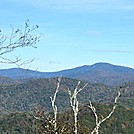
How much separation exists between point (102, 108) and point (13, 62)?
7456 inches

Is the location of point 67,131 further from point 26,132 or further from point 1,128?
point 1,128

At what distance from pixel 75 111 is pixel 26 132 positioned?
175 metres

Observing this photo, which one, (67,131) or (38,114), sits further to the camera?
(67,131)

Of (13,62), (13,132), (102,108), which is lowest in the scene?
(13,132)

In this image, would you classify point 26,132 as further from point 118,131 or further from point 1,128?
point 118,131

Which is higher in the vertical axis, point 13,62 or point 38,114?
point 13,62

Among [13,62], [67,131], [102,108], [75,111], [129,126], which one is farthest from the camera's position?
[102,108]

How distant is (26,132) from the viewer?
179750 millimetres

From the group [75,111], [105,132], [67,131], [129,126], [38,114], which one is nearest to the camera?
[75,111]

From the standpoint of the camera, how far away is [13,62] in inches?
404

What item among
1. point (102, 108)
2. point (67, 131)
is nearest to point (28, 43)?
point (67, 131)

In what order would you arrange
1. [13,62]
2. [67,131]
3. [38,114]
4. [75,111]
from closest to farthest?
[75,111] → [13,62] → [38,114] → [67,131]

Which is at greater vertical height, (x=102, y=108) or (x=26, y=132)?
(x=102, y=108)

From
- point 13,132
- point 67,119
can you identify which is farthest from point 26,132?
point 67,119
